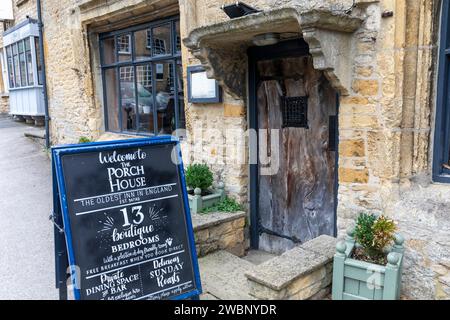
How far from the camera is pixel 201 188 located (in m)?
4.45

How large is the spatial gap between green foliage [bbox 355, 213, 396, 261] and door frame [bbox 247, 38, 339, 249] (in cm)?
81

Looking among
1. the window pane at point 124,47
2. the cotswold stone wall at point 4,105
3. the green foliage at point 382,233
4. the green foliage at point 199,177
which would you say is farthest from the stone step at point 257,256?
the cotswold stone wall at point 4,105

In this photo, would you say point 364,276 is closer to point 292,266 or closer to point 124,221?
point 292,266

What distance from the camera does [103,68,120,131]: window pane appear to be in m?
6.87

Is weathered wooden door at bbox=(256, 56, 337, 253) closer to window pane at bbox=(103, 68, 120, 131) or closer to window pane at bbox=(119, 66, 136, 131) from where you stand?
window pane at bbox=(119, 66, 136, 131)

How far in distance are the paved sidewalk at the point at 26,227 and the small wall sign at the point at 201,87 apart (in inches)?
91.5

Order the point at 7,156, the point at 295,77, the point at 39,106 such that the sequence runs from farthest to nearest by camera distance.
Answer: the point at 39,106 → the point at 7,156 → the point at 295,77

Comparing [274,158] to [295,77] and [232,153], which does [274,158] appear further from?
[295,77]

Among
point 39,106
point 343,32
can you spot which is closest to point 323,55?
point 343,32

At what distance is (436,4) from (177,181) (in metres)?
2.27

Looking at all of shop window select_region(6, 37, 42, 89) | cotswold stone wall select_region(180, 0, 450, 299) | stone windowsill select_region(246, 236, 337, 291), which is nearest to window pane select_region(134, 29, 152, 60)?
cotswold stone wall select_region(180, 0, 450, 299)

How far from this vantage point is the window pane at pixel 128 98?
6.31 meters

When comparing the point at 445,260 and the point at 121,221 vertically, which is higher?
the point at 121,221
